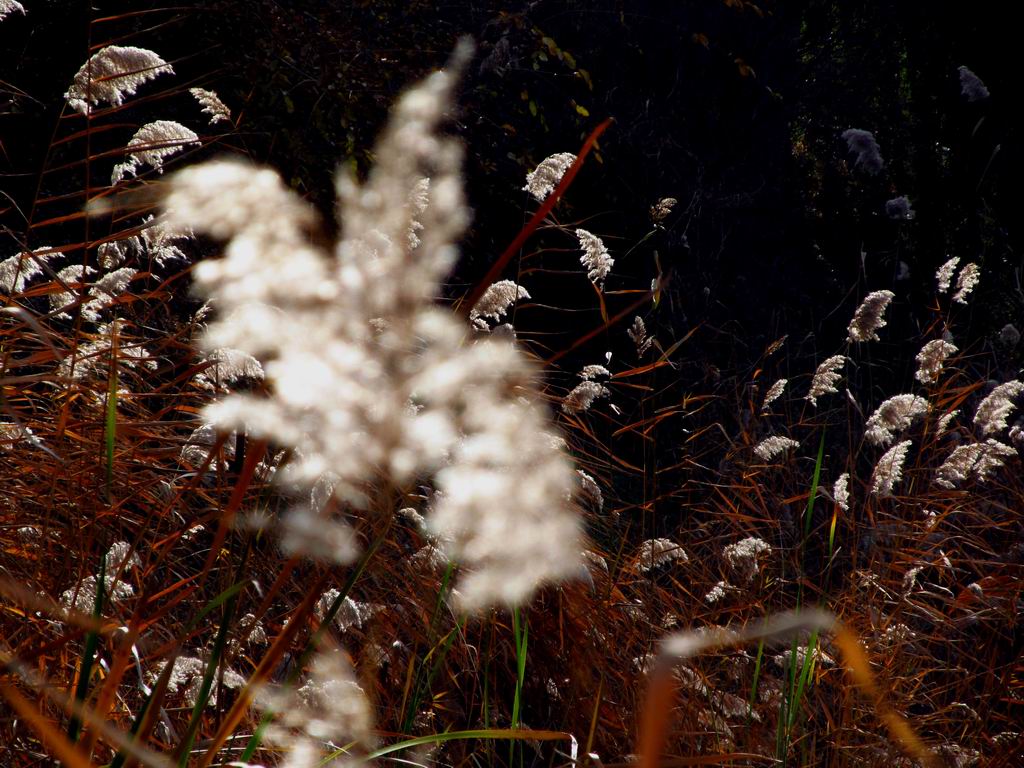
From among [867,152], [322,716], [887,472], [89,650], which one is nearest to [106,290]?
[322,716]

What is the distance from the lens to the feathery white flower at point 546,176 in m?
2.40

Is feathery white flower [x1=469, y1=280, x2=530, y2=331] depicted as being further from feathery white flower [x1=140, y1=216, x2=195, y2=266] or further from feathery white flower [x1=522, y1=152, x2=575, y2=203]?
feathery white flower [x1=140, y1=216, x2=195, y2=266]

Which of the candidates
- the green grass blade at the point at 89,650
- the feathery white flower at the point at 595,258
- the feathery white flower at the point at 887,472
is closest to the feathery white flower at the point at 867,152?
the feathery white flower at the point at 887,472

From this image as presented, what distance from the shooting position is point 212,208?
3.32ft

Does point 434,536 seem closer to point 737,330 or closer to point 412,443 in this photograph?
point 412,443

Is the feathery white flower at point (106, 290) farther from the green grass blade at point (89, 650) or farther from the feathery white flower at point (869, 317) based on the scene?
the feathery white flower at point (869, 317)

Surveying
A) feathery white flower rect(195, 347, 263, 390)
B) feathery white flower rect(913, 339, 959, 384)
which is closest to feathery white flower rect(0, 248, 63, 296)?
feathery white flower rect(195, 347, 263, 390)

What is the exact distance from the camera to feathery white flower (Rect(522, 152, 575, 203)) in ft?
7.88

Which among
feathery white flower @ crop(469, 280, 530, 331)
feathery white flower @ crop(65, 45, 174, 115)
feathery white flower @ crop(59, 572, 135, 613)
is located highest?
feathery white flower @ crop(65, 45, 174, 115)

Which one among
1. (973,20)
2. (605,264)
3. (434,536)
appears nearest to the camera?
(434,536)

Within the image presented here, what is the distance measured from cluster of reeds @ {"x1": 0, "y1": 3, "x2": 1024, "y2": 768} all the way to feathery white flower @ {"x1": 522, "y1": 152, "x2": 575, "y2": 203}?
0.01m

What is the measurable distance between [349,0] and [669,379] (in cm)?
333

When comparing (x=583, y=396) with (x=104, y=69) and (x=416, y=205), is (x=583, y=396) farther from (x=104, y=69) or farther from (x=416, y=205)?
(x=104, y=69)

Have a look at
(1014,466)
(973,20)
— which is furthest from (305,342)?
(973,20)
